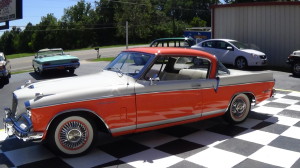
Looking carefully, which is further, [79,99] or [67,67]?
[67,67]

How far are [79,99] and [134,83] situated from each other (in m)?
0.91

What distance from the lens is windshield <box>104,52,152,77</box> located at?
17.0 ft

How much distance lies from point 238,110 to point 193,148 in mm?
1703

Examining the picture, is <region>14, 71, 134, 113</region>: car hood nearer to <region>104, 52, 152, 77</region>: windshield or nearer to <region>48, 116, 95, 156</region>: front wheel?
<region>104, 52, 152, 77</region>: windshield

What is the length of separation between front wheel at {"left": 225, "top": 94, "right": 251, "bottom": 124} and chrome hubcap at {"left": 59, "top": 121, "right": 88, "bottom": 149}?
280cm

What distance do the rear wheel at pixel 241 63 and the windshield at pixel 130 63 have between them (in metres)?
10.5

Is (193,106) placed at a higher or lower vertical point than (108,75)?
lower

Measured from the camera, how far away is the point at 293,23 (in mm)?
15781

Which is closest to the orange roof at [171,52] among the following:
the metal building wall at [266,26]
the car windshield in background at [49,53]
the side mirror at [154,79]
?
the side mirror at [154,79]

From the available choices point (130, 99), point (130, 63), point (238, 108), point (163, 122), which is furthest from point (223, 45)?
point (130, 99)

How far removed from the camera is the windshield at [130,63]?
5186 millimetres

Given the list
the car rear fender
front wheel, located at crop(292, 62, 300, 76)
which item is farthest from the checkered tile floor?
front wheel, located at crop(292, 62, 300, 76)

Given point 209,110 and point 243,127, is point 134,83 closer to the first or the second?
point 209,110

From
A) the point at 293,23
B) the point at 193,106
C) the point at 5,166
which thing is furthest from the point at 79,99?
the point at 293,23
